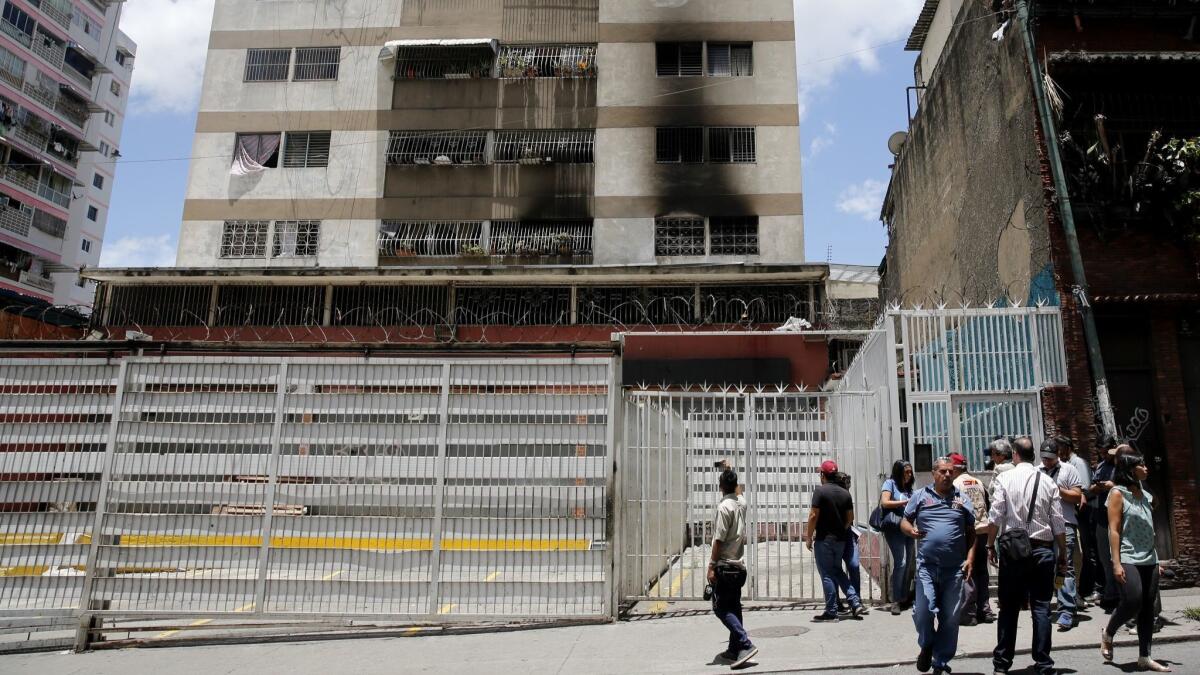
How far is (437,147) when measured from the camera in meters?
23.3

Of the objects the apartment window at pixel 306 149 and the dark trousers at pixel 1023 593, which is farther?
the apartment window at pixel 306 149

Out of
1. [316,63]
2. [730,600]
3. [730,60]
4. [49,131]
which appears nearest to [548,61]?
[730,60]

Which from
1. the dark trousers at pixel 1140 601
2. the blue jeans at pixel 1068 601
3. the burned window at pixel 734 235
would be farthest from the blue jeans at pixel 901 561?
the burned window at pixel 734 235

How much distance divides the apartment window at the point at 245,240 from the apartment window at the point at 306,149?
2143 mm

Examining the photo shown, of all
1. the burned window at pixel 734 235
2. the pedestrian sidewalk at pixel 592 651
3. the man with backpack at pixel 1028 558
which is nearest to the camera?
the man with backpack at pixel 1028 558

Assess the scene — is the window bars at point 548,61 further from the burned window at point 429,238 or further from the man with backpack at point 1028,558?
the man with backpack at point 1028,558

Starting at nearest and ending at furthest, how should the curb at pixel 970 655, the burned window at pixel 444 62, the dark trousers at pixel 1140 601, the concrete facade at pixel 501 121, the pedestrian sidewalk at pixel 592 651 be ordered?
the dark trousers at pixel 1140 601, the curb at pixel 970 655, the pedestrian sidewalk at pixel 592 651, the concrete facade at pixel 501 121, the burned window at pixel 444 62

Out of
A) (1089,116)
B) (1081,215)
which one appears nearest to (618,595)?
(1081,215)

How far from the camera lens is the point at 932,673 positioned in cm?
574

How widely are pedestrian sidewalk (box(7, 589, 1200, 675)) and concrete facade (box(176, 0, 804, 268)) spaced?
1513cm

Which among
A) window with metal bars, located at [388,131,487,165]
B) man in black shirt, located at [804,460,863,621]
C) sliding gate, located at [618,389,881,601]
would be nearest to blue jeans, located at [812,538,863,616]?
man in black shirt, located at [804,460,863,621]

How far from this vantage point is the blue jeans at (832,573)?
787cm

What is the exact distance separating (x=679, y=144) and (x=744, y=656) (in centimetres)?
1846

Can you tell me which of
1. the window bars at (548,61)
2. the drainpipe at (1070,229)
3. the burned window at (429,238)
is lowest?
the drainpipe at (1070,229)
